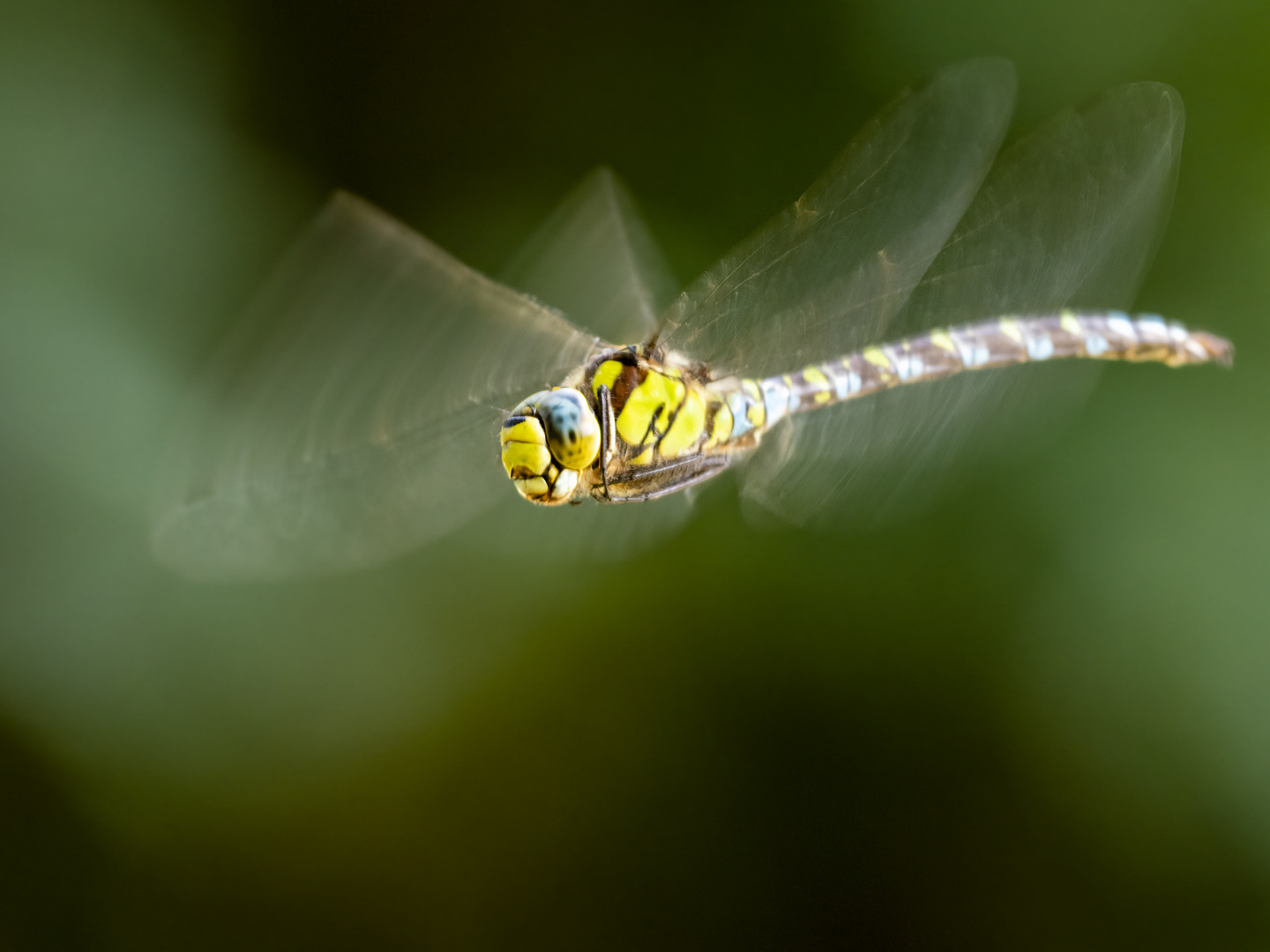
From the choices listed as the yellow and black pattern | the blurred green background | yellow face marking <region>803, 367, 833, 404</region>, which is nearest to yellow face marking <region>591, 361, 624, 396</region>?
the yellow and black pattern

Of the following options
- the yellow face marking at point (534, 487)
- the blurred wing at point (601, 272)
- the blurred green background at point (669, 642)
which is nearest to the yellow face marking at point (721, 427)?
the blurred wing at point (601, 272)

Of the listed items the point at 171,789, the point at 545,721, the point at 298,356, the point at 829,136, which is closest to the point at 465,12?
the point at 829,136

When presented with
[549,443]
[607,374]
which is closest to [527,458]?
[549,443]

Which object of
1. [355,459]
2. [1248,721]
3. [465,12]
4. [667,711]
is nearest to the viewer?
[355,459]

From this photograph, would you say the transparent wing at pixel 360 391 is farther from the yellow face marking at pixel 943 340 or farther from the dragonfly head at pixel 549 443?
the yellow face marking at pixel 943 340

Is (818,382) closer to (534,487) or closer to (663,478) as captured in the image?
(663,478)

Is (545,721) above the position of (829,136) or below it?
below

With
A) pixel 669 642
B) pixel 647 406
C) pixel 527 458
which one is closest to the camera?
pixel 527 458

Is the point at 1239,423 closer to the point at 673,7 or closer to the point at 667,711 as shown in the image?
the point at 667,711
